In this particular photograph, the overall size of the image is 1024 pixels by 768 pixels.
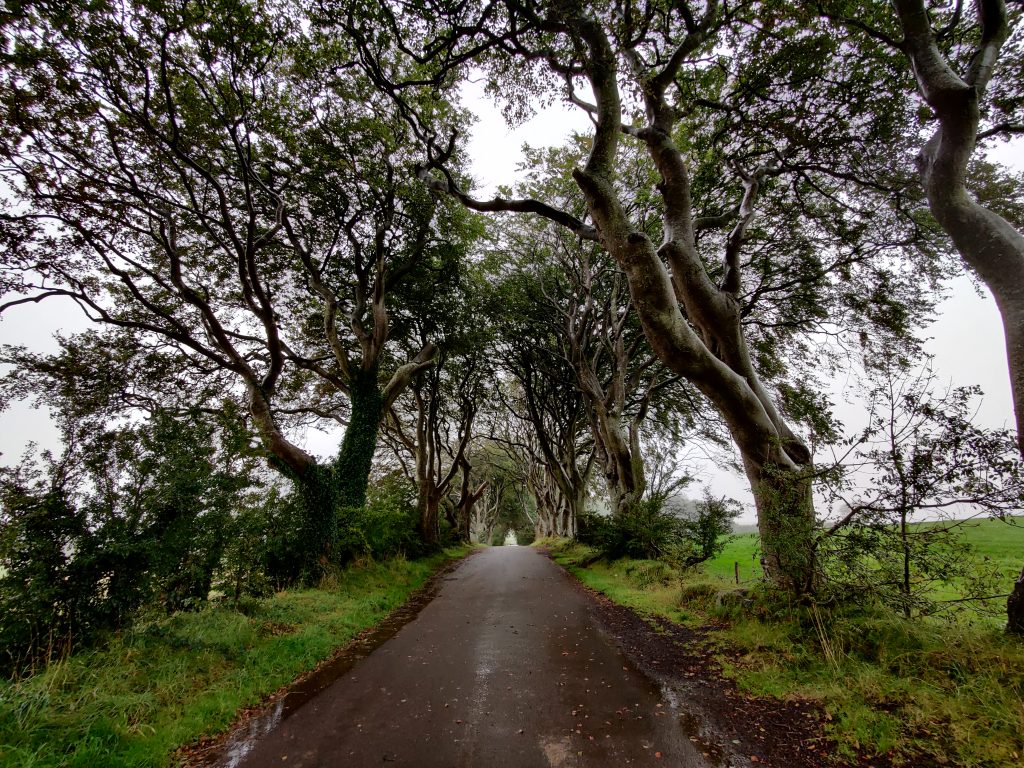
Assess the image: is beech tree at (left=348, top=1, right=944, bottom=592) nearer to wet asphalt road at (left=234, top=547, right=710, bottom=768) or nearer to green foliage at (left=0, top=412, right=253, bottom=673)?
wet asphalt road at (left=234, top=547, right=710, bottom=768)

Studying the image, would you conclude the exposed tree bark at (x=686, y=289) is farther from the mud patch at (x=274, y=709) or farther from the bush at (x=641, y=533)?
the mud patch at (x=274, y=709)

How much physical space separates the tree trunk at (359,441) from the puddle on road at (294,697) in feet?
13.4

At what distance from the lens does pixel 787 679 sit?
4.06m

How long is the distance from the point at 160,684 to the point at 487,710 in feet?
10.4

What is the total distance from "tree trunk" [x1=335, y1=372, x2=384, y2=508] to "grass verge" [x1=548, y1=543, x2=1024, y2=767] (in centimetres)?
892

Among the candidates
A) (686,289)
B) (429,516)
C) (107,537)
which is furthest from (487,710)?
(429,516)

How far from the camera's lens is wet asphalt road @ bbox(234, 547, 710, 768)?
312cm

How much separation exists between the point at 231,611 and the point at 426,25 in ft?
34.2

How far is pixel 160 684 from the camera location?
153 inches

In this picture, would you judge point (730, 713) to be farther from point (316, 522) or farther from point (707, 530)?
point (316, 522)

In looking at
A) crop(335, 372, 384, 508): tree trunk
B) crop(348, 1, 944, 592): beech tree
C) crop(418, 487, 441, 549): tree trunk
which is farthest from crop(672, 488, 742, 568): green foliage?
crop(418, 487, 441, 549): tree trunk

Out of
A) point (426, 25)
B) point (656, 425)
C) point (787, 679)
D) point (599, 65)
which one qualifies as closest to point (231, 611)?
point (787, 679)

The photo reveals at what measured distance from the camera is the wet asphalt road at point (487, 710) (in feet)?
10.3

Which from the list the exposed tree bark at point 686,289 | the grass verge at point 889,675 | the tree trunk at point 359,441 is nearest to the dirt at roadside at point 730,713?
the grass verge at point 889,675
